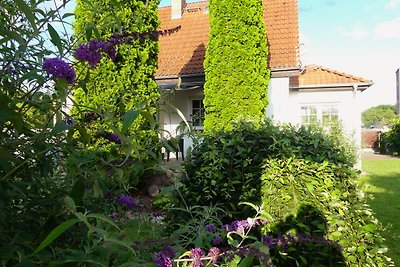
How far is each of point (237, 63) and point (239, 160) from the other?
6430 millimetres

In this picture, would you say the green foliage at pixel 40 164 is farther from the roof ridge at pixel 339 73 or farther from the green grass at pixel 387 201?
the roof ridge at pixel 339 73

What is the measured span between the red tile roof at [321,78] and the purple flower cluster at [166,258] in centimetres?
1118

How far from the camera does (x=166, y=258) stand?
0.87 m

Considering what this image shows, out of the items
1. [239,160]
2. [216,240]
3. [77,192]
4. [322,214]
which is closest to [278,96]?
[239,160]

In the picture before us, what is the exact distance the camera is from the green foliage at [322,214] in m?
1.99

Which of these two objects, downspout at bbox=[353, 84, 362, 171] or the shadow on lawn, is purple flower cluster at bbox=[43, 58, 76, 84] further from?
downspout at bbox=[353, 84, 362, 171]

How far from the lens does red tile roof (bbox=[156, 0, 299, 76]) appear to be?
10.6 m

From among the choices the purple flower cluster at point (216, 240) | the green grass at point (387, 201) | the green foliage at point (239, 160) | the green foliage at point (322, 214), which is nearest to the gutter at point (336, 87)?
the green grass at point (387, 201)

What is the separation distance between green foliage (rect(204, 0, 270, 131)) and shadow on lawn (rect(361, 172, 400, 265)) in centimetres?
319

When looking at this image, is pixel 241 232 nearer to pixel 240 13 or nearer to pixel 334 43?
pixel 240 13

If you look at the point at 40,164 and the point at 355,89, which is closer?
the point at 40,164

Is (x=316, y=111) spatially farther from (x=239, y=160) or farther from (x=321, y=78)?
(x=239, y=160)

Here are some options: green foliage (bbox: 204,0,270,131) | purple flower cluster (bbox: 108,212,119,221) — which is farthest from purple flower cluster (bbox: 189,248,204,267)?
green foliage (bbox: 204,0,270,131)

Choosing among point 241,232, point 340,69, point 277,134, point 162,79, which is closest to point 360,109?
point 340,69
